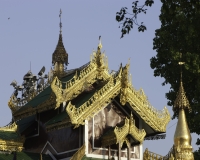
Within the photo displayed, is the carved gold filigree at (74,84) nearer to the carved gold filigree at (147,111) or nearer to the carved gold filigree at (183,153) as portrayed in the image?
the carved gold filigree at (147,111)

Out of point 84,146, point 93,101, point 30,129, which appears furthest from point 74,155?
point 30,129

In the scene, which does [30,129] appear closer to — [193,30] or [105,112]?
[105,112]

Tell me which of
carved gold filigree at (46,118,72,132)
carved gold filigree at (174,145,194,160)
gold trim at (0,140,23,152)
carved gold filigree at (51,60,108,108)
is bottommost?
carved gold filigree at (174,145,194,160)

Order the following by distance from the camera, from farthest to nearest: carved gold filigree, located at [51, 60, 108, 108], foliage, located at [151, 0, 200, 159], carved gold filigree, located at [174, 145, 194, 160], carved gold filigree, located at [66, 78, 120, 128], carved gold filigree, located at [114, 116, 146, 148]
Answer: foliage, located at [151, 0, 200, 159] < carved gold filigree, located at [51, 60, 108, 108] < carved gold filigree, located at [114, 116, 146, 148] < carved gold filigree, located at [66, 78, 120, 128] < carved gold filigree, located at [174, 145, 194, 160]

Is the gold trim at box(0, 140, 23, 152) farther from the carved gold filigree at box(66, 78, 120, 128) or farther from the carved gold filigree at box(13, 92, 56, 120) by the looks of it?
the carved gold filigree at box(66, 78, 120, 128)

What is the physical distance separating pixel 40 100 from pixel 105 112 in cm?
345

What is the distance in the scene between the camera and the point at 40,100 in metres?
28.4

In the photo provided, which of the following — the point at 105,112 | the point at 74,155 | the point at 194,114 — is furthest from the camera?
the point at 194,114

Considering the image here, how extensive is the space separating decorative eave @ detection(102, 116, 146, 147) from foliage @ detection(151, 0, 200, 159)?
3.03 meters

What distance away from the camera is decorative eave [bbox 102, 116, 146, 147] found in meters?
24.8

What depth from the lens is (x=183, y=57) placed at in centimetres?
2789

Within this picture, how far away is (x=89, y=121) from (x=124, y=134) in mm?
1449

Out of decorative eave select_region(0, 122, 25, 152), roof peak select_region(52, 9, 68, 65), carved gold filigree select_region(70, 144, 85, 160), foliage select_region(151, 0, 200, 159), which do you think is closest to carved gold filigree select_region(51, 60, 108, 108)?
carved gold filigree select_region(70, 144, 85, 160)

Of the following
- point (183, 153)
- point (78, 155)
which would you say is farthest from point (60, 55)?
point (183, 153)
